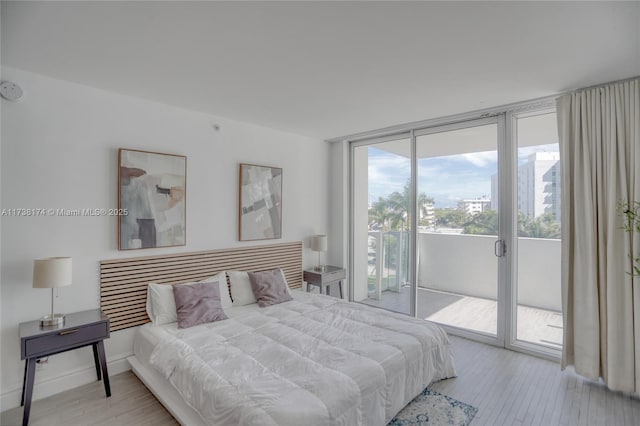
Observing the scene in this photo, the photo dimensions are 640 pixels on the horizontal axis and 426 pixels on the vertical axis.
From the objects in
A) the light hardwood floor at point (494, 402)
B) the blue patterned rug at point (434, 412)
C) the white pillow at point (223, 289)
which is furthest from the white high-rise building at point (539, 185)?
the white pillow at point (223, 289)

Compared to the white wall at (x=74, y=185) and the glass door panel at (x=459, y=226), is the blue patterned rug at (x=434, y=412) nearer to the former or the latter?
the glass door panel at (x=459, y=226)

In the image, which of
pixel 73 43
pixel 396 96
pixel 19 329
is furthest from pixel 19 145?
pixel 396 96

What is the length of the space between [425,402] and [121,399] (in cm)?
252

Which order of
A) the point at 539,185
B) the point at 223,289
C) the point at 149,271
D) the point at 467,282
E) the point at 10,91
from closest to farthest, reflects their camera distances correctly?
the point at 10,91 < the point at 149,271 < the point at 539,185 < the point at 223,289 < the point at 467,282

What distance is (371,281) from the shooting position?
16.6 feet

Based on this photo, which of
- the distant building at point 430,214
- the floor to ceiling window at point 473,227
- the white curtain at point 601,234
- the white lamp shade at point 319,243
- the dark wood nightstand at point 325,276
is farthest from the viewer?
the white lamp shade at point 319,243

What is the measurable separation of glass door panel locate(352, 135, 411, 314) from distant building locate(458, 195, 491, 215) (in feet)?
2.44

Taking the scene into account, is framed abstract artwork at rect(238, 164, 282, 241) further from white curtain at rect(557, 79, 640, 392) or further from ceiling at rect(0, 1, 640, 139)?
white curtain at rect(557, 79, 640, 392)

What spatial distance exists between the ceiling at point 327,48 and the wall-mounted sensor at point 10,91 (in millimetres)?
163

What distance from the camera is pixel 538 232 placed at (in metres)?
3.42

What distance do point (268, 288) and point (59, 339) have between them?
1.91m

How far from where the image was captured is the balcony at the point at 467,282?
3.46m

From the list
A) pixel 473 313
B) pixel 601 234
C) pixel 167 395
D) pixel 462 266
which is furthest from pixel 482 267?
pixel 167 395

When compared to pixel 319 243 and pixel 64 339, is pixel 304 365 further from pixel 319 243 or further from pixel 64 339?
pixel 319 243
